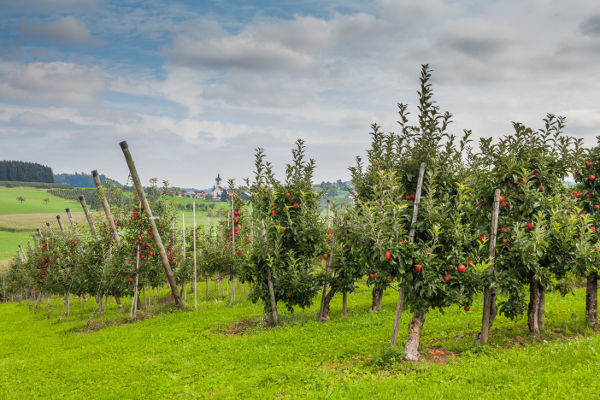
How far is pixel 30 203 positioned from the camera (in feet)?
478

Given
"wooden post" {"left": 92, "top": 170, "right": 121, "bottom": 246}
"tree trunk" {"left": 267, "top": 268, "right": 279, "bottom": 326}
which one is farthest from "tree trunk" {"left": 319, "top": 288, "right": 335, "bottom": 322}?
"wooden post" {"left": 92, "top": 170, "right": 121, "bottom": 246}

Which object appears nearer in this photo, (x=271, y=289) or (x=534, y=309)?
(x=534, y=309)

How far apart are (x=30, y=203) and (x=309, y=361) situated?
6868 inches

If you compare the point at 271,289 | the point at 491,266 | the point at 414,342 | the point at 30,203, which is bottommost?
the point at 414,342

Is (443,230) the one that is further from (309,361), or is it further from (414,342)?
(309,361)

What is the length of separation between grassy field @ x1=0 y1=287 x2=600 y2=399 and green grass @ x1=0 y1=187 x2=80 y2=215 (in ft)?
485

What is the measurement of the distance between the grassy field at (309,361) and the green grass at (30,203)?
485 feet

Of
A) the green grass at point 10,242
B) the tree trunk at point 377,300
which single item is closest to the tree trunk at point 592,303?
the tree trunk at point 377,300

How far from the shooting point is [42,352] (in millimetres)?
15680

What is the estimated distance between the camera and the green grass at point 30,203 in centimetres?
13725

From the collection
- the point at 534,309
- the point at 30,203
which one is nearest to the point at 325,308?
the point at 534,309

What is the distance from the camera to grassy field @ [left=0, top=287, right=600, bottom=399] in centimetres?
813

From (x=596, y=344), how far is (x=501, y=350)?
2190 mm

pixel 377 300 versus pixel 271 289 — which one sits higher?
pixel 271 289
